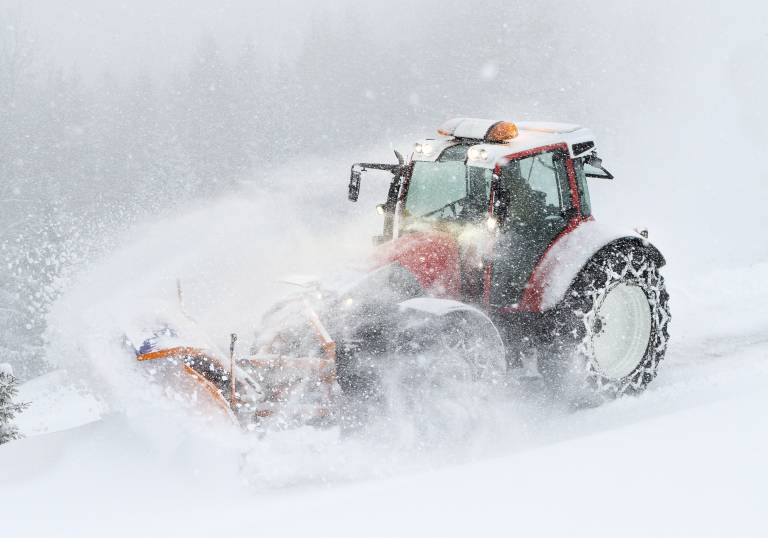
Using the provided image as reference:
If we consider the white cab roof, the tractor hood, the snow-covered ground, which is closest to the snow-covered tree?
the snow-covered ground

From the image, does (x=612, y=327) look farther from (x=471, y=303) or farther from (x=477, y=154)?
(x=477, y=154)

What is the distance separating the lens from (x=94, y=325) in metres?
4.43

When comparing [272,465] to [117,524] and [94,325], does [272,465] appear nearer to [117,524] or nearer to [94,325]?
[117,524]

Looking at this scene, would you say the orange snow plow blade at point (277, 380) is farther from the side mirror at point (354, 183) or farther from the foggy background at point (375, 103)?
the foggy background at point (375, 103)

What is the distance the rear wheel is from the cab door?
1.37 ft

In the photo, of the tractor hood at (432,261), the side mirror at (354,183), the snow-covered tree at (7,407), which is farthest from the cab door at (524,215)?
the snow-covered tree at (7,407)

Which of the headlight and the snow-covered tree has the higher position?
the headlight

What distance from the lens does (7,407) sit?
7.58 meters

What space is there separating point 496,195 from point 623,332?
1.68 m

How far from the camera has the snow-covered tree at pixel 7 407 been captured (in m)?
7.47

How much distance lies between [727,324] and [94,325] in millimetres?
6242

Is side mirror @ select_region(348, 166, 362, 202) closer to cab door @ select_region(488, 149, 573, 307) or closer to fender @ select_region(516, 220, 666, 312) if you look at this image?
cab door @ select_region(488, 149, 573, 307)

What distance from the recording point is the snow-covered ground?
9.65 ft

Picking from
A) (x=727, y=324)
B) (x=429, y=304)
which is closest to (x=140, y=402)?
(x=429, y=304)
